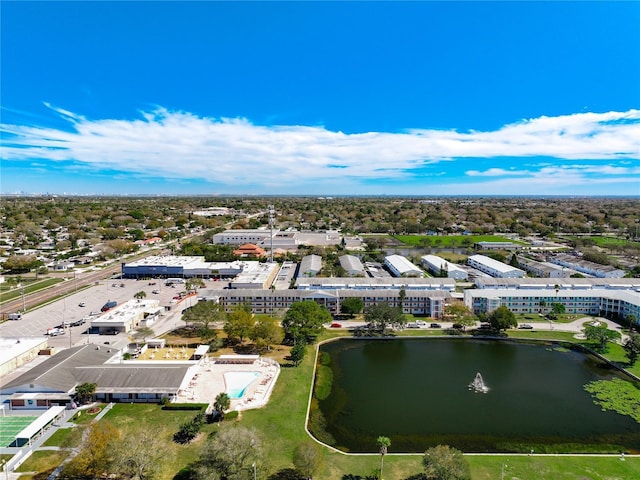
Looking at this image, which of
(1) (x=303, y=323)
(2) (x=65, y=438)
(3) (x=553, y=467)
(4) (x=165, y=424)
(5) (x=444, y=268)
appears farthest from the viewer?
(5) (x=444, y=268)

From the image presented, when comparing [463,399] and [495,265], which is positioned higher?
[495,265]

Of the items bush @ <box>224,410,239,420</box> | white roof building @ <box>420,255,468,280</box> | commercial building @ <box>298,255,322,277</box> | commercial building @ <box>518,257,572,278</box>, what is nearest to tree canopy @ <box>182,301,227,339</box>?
bush @ <box>224,410,239,420</box>

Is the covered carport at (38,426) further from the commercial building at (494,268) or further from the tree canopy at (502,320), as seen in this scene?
the commercial building at (494,268)

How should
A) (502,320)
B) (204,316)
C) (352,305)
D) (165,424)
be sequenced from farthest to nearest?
(352,305) < (502,320) < (204,316) < (165,424)

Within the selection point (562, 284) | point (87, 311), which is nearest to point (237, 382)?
point (87, 311)

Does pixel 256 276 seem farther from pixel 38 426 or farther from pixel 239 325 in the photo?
pixel 38 426

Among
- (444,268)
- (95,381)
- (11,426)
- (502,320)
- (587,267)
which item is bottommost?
(11,426)

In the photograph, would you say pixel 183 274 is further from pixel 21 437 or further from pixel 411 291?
pixel 21 437
